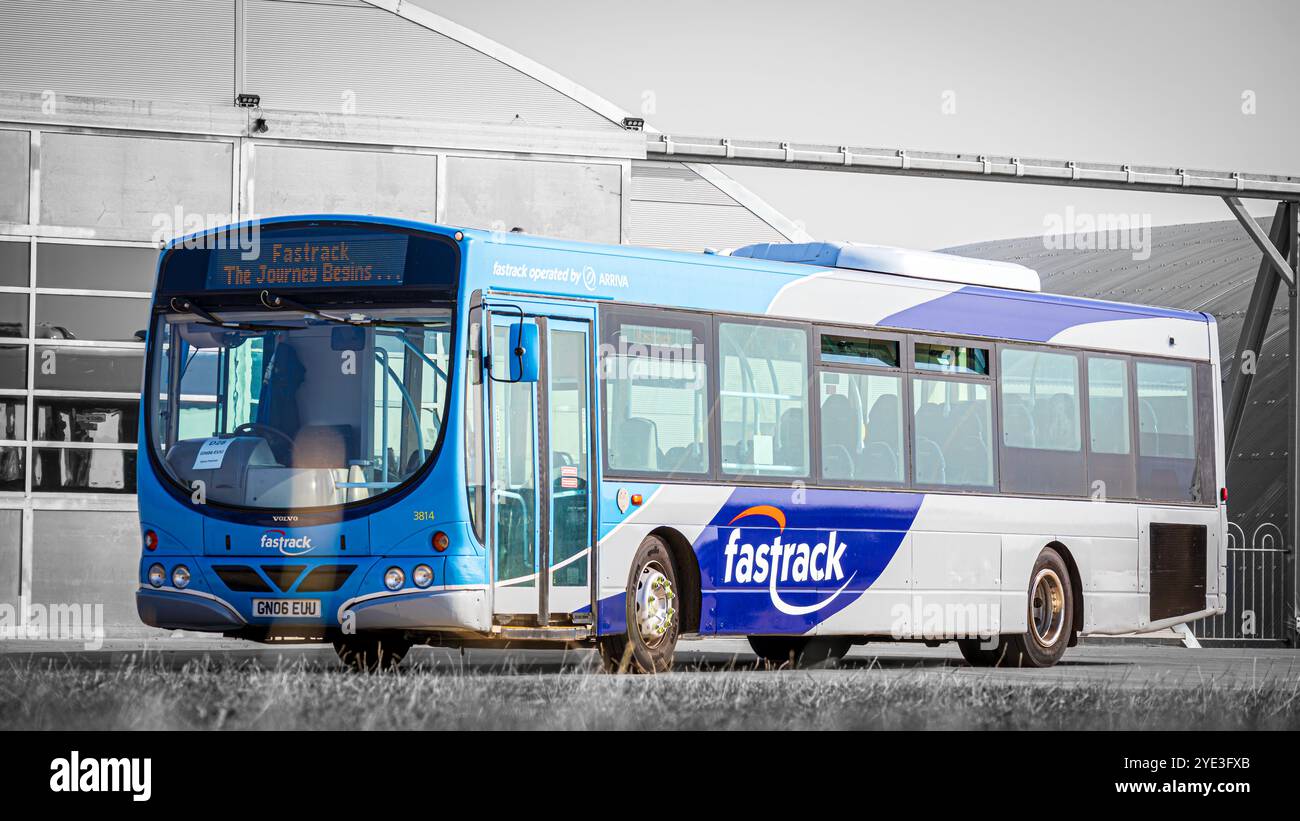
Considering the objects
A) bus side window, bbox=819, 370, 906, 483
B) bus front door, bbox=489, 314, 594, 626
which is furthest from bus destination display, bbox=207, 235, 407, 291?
bus side window, bbox=819, 370, 906, 483

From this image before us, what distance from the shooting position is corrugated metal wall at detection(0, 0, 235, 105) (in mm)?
22641

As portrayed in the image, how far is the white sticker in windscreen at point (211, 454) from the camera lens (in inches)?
549

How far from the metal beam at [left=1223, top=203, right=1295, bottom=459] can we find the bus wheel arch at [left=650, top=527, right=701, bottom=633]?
13858mm

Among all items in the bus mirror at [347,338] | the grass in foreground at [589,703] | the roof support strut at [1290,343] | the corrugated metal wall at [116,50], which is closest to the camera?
the grass in foreground at [589,703]

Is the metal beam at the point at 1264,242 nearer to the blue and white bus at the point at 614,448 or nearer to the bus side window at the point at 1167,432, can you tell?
the bus side window at the point at 1167,432

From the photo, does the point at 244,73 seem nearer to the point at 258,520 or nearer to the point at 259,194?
the point at 259,194

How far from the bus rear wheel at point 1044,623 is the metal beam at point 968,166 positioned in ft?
22.5

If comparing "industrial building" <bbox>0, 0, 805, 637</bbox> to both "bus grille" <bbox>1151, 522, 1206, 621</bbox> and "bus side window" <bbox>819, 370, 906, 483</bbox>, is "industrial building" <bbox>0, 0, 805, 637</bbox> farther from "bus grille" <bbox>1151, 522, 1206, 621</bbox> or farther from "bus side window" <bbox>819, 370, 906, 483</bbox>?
"bus side window" <bbox>819, 370, 906, 483</bbox>

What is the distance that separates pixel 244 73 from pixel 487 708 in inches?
542

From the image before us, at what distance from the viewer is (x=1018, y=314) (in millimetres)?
18750

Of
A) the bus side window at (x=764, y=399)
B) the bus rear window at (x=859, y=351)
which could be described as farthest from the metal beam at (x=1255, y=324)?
the bus side window at (x=764, y=399)

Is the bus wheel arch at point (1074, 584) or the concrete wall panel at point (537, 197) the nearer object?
the bus wheel arch at point (1074, 584)

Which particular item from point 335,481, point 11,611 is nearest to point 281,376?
point 335,481

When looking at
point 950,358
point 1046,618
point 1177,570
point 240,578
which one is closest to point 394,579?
point 240,578
